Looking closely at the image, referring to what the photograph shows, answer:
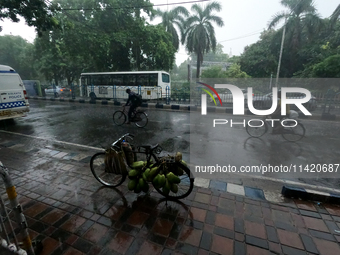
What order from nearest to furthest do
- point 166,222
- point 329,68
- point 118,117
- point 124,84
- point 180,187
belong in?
point 166,222, point 180,187, point 118,117, point 329,68, point 124,84

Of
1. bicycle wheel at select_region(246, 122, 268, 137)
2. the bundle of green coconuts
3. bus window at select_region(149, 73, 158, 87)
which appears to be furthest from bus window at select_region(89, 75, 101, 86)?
the bundle of green coconuts

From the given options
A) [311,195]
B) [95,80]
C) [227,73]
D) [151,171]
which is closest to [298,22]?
[227,73]

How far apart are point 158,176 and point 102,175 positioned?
140cm

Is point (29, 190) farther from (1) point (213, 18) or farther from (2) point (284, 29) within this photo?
(2) point (284, 29)

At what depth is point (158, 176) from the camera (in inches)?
107

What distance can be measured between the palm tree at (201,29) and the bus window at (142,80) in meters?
9.69

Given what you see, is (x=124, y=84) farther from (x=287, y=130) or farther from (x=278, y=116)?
(x=287, y=130)

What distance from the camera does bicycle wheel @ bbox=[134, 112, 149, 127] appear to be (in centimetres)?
757

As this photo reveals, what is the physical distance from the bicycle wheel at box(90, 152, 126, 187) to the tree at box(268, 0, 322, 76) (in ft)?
84.3

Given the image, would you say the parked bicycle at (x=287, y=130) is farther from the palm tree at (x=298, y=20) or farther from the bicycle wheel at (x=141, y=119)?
the palm tree at (x=298, y=20)

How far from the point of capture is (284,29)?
2145cm

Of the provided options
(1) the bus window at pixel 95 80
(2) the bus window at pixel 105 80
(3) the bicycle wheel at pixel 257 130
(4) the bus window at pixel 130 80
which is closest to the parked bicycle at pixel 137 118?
(3) the bicycle wheel at pixel 257 130

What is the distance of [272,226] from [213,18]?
961 inches

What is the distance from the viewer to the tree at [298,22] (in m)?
20.5
